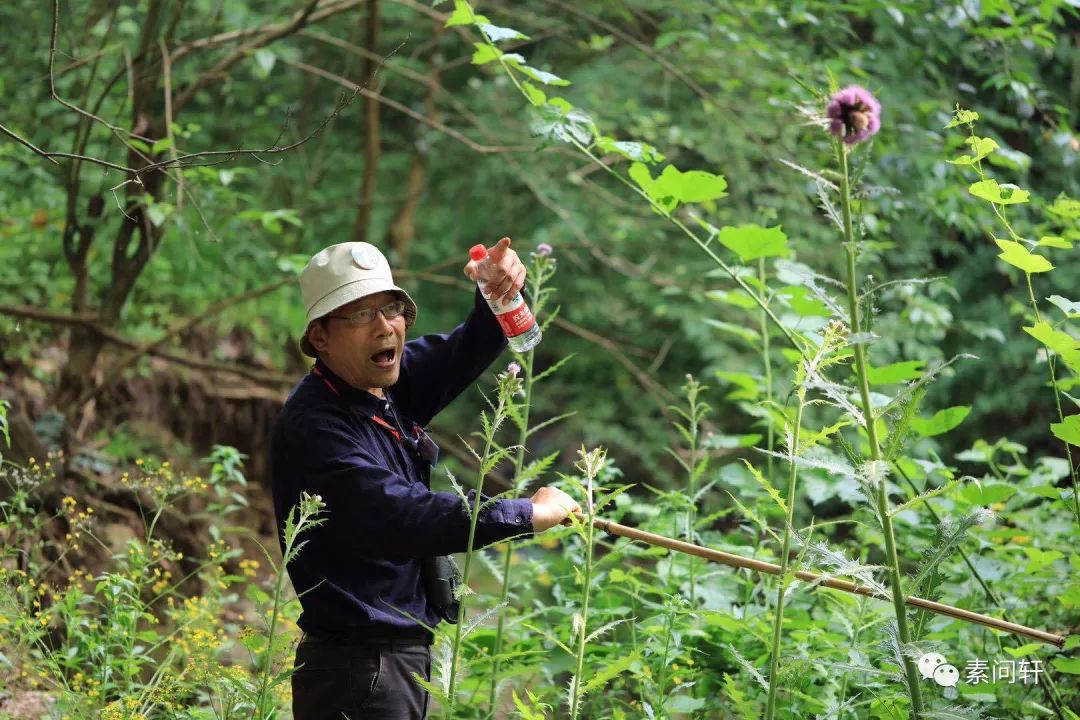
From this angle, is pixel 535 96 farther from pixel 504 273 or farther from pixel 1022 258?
pixel 1022 258

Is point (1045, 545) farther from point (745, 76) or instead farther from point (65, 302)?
point (65, 302)

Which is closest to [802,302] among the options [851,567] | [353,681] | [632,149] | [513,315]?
[632,149]

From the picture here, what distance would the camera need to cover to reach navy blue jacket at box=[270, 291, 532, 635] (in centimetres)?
238

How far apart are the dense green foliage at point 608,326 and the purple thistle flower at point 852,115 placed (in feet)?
0.19

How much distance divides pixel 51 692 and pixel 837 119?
268cm

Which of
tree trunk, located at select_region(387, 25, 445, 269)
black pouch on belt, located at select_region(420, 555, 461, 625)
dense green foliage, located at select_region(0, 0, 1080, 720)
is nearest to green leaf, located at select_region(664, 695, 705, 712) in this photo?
dense green foliage, located at select_region(0, 0, 1080, 720)

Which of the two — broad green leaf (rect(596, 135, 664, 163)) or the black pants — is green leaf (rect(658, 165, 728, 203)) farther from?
the black pants

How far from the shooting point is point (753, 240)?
3.06 meters

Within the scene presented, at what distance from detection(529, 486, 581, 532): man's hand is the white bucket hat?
0.63m

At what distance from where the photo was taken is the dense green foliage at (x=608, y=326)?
9.03ft

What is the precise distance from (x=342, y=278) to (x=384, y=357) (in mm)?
209

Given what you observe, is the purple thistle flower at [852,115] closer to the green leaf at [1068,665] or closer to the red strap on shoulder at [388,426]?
the red strap on shoulder at [388,426]

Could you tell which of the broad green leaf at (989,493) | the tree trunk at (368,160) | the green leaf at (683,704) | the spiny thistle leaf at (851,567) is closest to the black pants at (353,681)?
the green leaf at (683,704)

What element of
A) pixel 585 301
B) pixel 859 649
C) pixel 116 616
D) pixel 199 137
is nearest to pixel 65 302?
pixel 199 137
